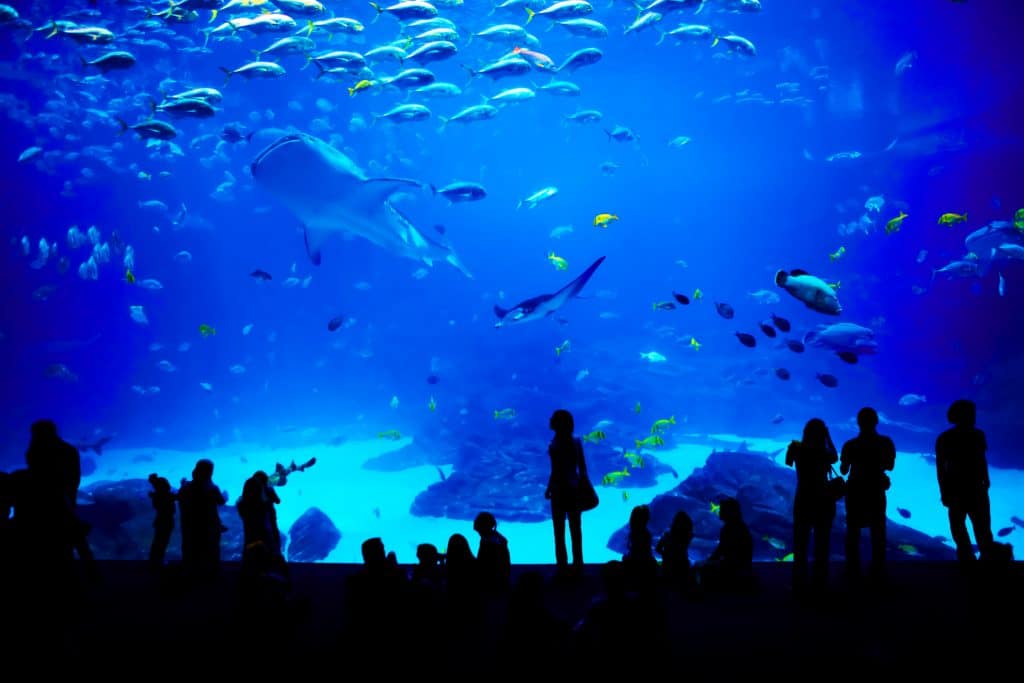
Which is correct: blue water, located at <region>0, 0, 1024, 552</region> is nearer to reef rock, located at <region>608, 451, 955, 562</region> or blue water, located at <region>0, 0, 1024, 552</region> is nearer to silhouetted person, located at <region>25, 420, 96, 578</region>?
reef rock, located at <region>608, 451, 955, 562</region>

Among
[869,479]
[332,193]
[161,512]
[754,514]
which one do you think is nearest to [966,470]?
[869,479]

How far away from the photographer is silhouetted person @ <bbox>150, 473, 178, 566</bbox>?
3365mm

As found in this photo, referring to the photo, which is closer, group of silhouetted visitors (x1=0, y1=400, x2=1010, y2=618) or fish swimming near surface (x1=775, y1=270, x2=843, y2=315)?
group of silhouetted visitors (x1=0, y1=400, x2=1010, y2=618)

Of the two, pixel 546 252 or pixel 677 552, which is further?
pixel 546 252

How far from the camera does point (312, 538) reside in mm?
10461

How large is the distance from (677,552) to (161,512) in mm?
3416

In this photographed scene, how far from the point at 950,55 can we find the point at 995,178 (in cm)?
533

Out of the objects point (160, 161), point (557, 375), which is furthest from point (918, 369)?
point (160, 161)

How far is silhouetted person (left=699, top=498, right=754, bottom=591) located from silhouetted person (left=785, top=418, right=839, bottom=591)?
11.2 inches

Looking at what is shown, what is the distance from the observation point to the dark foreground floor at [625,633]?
92.2 inches

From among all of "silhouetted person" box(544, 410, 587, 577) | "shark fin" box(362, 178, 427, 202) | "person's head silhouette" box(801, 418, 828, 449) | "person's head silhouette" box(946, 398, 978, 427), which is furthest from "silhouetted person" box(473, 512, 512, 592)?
"shark fin" box(362, 178, 427, 202)

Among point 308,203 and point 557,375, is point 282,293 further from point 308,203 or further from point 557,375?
point 308,203

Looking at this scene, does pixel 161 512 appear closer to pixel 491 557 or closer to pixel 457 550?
pixel 457 550

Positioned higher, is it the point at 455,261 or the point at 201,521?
the point at 455,261
